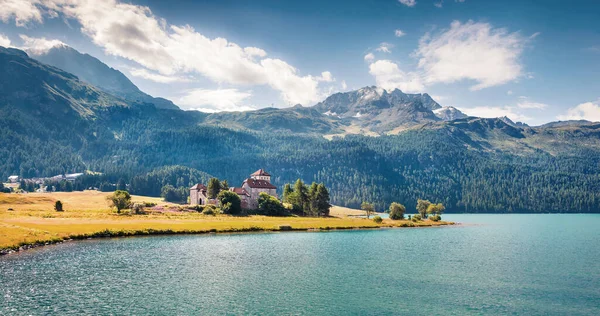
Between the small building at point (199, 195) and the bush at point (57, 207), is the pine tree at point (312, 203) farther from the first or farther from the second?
the bush at point (57, 207)

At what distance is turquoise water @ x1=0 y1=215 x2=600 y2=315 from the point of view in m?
40.1

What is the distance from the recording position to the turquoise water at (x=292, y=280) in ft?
132

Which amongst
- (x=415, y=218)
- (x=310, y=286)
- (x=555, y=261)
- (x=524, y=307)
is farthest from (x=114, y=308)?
(x=415, y=218)

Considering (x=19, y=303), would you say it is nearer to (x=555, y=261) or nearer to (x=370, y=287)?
(x=370, y=287)

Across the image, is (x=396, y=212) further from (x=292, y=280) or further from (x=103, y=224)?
(x=292, y=280)

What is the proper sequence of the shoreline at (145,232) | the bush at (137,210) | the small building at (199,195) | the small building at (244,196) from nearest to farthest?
the shoreline at (145,232)
the bush at (137,210)
the small building at (244,196)
the small building at (199,195)

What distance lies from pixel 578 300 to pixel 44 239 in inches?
3427

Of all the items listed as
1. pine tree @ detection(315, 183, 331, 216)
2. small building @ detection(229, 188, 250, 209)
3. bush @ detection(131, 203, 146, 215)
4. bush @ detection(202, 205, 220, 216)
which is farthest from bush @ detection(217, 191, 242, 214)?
pine tree @ detection(315, 183, 331, 216)

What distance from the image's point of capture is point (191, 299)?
42531mm

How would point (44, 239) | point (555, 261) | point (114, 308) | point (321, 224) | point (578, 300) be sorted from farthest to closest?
point (321, 224)
point (44, 239)
point (555, 261)
point (578, 300)
point (114, 308)

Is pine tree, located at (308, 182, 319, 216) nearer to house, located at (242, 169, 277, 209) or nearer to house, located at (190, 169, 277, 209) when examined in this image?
house, located at (190, 169, 277, 209)

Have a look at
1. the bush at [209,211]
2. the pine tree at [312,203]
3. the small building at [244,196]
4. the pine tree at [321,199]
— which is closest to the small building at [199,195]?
the small building at [244,196]

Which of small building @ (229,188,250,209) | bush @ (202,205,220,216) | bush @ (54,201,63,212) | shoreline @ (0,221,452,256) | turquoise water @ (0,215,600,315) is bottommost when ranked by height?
turquoise water @ (0,215,600,315)

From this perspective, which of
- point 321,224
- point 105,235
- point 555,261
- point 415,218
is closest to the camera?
point 555,261
